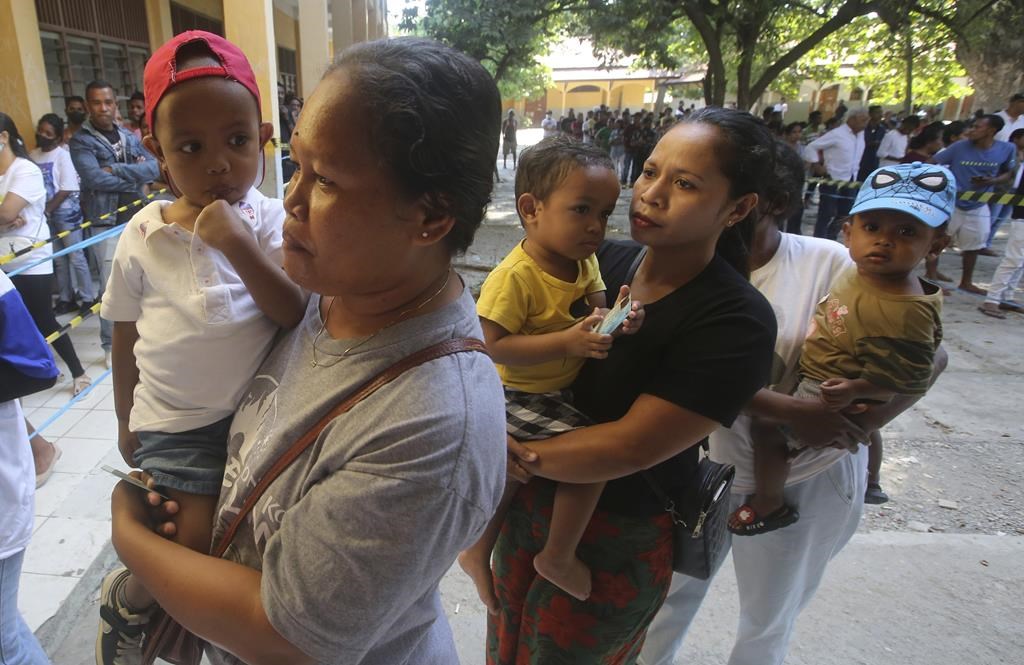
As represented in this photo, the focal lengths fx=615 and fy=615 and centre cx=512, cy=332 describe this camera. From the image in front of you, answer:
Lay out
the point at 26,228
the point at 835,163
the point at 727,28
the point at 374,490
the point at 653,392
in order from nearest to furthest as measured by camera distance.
A: the point at 374,490 < the point at 653,392 < the point at 26,228 < the point at 835,163 < the point at 727,28

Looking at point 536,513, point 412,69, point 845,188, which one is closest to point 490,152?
point 412,69

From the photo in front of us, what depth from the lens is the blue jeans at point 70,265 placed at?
5.50 metres

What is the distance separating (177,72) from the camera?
1200 millimetres

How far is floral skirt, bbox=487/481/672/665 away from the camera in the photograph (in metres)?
1.55

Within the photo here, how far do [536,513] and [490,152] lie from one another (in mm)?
1013

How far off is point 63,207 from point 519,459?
5.82 metres

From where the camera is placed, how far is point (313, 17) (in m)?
9.45

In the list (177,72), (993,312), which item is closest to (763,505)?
(177,72)

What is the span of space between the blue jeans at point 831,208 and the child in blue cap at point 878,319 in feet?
25.8

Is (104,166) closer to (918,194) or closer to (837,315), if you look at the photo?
(837,315)

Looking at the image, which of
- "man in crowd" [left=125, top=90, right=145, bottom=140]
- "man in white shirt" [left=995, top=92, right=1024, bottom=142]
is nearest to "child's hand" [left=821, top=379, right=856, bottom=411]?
"man in crowd" [left=125, top=90, right=145, bottom=140]

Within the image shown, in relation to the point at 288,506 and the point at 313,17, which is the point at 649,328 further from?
the point at 313,17

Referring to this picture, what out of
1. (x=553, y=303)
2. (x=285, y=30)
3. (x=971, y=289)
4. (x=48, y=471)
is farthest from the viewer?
(x=285, y=30)

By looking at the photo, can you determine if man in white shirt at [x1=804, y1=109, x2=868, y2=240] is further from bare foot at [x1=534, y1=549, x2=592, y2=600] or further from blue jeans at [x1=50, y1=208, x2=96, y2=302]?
blue jeans at [x1=50, y1=208, x2=96, y2=302]
